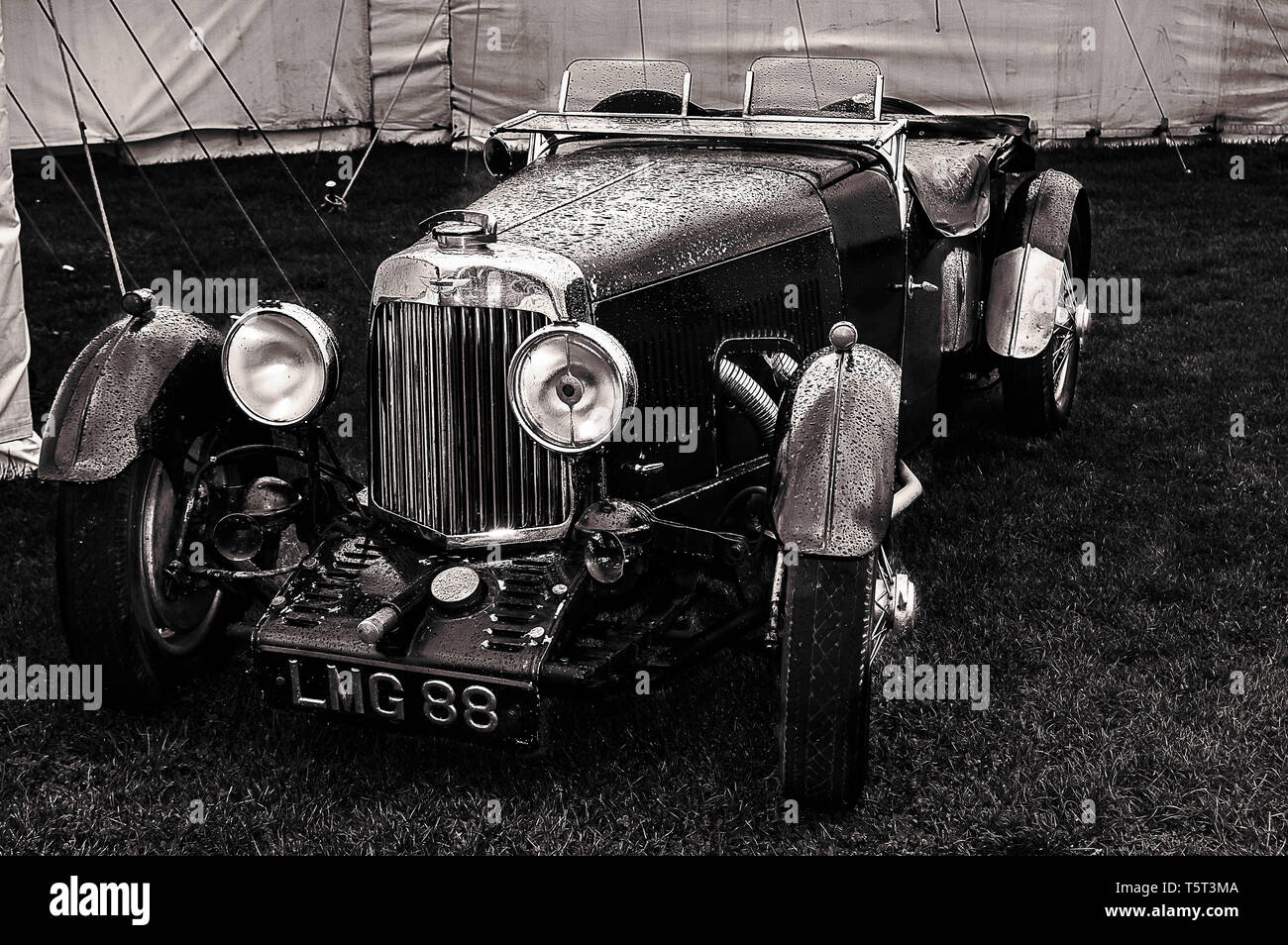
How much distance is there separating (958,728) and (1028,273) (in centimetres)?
226

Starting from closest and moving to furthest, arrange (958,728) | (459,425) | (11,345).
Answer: (459,425) → (958,728) → (11,345)

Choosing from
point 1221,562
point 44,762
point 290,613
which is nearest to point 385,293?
point 290,613

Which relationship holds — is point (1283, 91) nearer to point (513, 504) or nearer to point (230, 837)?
point (513, 504)

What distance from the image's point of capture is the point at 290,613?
3381 mm

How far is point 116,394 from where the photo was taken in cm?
366

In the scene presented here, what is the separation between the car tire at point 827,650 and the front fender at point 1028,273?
2.45 metres

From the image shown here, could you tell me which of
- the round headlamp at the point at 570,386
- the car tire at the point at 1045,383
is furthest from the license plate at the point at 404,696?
the car tire at the point at 1045,383

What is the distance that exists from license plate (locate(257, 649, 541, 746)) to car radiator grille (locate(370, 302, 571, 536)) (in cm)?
48

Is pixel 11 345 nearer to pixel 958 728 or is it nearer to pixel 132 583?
pixel 132 583

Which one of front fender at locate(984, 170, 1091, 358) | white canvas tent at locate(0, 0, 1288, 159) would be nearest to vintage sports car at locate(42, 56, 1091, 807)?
front fender at locate(984, 170, 1091, 358)

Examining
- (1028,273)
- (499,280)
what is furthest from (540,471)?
(1028,273)

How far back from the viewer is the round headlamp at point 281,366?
3578 mm

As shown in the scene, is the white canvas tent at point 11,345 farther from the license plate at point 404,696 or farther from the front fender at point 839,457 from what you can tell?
the front fender at point 839,457

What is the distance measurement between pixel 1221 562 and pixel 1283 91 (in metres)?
8.66
